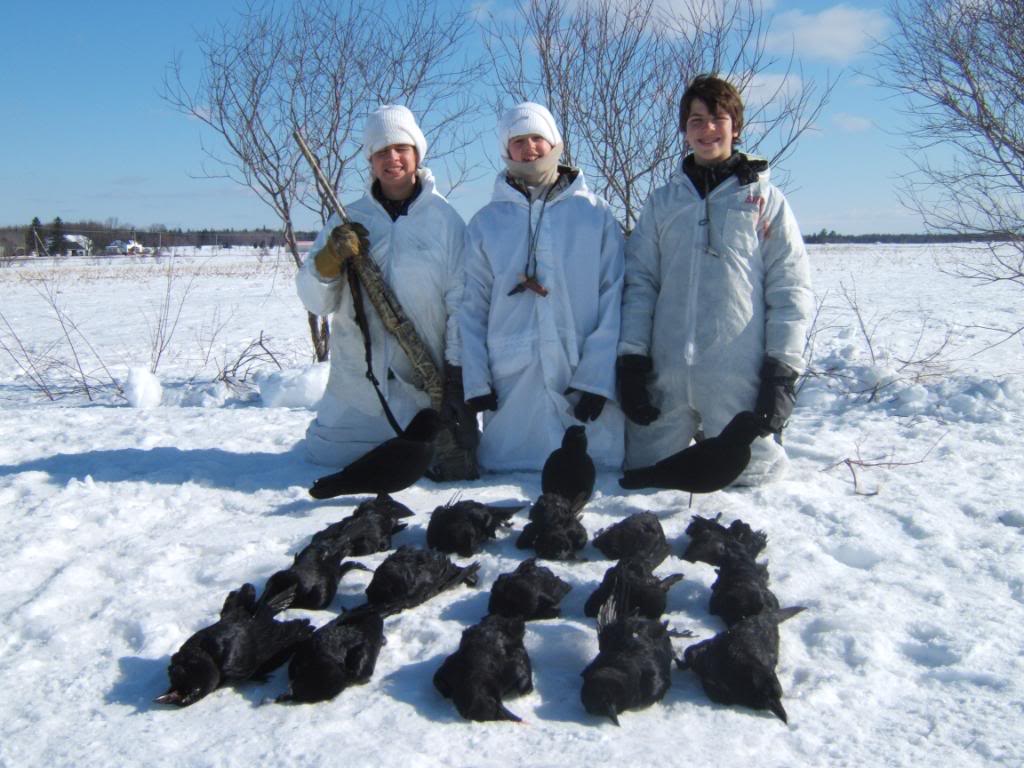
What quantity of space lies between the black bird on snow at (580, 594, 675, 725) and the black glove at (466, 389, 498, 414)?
5.88 ft

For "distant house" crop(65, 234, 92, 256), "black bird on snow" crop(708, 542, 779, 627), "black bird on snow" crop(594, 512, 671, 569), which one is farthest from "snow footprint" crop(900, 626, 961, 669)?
"distant house" crop(65, 234, 92, 256)

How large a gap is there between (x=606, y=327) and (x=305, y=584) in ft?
6.37

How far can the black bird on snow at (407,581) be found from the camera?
2.79 metres

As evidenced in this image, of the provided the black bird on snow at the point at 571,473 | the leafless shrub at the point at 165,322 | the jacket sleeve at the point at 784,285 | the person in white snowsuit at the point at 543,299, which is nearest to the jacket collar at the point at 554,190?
the person in white snowsuit at the point at 543,299

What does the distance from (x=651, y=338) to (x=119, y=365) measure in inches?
284

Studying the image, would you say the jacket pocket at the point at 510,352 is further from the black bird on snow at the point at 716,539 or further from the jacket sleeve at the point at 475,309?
the black bird on snow at the point at 716,539

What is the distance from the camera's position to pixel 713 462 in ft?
11.7

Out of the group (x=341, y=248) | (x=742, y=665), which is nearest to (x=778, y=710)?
(x=742, y=665)

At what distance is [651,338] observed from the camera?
4109 mm

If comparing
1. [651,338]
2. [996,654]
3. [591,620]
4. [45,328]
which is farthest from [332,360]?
[45,328]

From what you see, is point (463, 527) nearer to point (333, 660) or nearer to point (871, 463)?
point (333, 660)

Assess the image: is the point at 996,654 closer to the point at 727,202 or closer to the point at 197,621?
the point at 727,202

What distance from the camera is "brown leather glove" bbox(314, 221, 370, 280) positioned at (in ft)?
13.1

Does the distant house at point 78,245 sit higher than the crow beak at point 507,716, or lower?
higher
